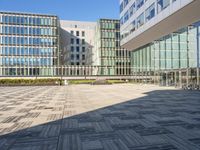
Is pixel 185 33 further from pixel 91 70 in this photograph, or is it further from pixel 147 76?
pixel 91 70

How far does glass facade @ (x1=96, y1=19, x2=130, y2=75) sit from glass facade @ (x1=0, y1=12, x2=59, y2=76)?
56.8ft

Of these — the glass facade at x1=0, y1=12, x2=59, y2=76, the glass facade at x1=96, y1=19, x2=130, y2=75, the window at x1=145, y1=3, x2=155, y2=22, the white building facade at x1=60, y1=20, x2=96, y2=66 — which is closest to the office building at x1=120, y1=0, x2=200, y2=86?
the window at x1=145, y1=3, x2=155, y2=22

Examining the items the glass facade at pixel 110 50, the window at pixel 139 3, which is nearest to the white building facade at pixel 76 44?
the glass facade at pixel 110 50

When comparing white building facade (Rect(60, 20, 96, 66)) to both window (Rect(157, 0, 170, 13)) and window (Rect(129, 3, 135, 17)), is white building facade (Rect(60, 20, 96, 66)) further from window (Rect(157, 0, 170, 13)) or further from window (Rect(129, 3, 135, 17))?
window (Rect(157, 0, 170, 13))

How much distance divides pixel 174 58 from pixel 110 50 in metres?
48.0

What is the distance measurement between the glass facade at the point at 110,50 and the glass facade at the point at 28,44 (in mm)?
17302

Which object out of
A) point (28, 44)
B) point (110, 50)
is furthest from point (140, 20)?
point (28, 44)

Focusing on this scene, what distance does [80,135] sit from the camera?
6.82m

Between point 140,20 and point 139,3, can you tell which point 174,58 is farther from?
point 139,3

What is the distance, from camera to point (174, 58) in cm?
3697

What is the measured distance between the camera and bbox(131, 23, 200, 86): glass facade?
30.6m

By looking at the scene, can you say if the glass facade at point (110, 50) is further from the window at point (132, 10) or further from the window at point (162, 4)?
the window at point (162, 4)

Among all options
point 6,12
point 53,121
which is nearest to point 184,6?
point 53,121

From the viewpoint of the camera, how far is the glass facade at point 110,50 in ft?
271
